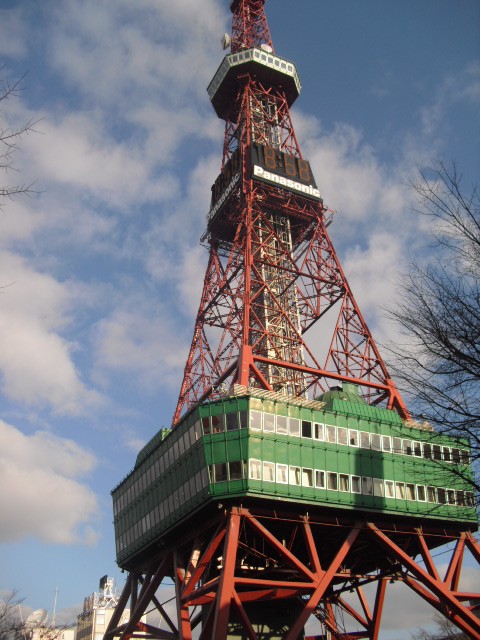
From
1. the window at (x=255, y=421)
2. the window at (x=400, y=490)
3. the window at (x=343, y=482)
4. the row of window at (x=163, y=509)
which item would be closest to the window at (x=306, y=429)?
the window at (x=255, y=421)

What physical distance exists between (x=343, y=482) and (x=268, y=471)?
20.1 ft

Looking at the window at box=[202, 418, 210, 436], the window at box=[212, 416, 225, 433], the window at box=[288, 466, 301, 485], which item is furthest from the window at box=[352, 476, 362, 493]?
the window at box=[202, 418, 210, 436]

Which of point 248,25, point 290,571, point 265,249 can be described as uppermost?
point 248,25

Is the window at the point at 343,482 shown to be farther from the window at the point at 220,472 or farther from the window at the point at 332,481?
the window at the point at 220,472

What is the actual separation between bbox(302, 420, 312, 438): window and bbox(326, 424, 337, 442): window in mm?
1570

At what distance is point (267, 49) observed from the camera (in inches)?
3216

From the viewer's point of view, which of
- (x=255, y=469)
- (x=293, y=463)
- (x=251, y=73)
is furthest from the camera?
(x=251, y=73)

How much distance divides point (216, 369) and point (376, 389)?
15234mm

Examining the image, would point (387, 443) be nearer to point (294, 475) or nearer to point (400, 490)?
point (400, 490)

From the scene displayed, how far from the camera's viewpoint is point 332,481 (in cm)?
→ 4612

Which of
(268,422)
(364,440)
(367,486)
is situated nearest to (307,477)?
(268,422)

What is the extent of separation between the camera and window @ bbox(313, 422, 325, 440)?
154ft

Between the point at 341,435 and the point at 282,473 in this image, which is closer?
the point at 282,473

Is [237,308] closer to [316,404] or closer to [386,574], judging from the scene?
[316,404]
